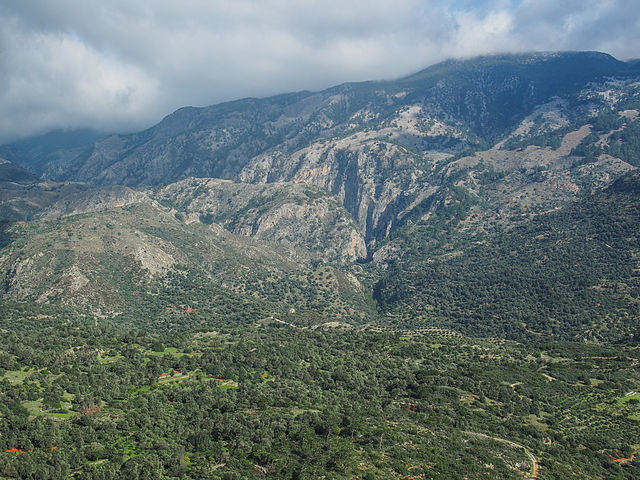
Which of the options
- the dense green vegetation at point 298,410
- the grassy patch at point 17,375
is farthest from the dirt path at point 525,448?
the grassy patch at point 17,375

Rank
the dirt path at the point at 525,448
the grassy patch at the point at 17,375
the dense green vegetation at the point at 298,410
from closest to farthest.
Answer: the dense green vegetation at the point at 298,410
the dirt path at the point at 525,448
the grassy patch at the point at 17,375

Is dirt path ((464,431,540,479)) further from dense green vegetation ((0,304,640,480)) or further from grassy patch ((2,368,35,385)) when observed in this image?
grassy patch ((2,368,35,385))

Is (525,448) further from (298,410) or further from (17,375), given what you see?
(17,375)

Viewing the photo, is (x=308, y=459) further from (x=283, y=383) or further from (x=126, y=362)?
(x=126, y=362)

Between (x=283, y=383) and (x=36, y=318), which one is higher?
(x=36, y=318)

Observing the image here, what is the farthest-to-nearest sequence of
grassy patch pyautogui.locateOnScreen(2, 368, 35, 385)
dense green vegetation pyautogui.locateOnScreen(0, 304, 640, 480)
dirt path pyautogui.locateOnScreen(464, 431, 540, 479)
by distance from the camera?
1. grassy patch pyautogui.locateOnScreen(2, 368, 35, 385)
2. dirt path pyautogui.locateOnScreen(464, 431, 540, 479)
3. dense green vegetation pyautogui.locateOnScreen(0, 304, 640, 480)

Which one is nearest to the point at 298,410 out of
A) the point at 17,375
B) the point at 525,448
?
the point at 525,448

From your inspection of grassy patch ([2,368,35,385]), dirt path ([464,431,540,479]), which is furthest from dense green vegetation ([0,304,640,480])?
dirt path ([464,431,540,479])

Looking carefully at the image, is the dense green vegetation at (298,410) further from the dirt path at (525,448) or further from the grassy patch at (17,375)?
the dirt path at (525,448)

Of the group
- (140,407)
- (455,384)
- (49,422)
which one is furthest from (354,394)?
(49,422)

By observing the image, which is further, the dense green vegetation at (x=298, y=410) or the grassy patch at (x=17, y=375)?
the grassy patch at (x=17, y=375)

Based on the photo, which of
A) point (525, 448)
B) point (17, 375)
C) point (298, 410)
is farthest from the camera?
Answer: point (298, 410)
